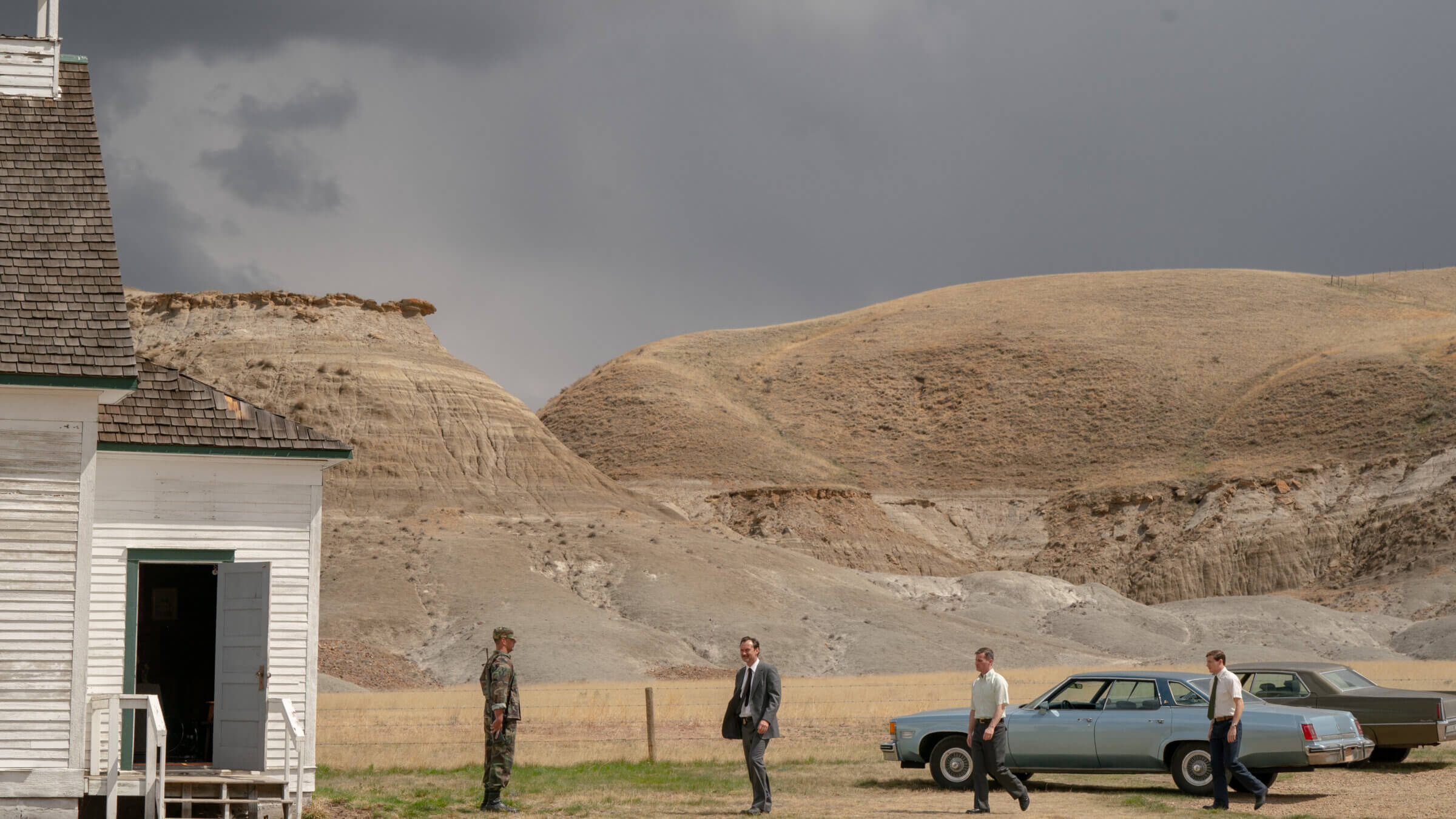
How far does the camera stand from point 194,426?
14.9 meters

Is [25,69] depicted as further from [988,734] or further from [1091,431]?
[1091,431]

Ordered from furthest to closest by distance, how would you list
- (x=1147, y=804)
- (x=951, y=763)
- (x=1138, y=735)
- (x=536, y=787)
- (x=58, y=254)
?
(x=951, y=763), (x=536, y=787), (x=1138, y=735), (x=1147, y=804), (x=58, y=254)

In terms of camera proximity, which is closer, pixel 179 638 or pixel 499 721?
pixel 499 721

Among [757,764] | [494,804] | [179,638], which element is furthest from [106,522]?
[757,764]

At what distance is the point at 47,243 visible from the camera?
13.6m

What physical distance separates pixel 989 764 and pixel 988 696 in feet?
2.23

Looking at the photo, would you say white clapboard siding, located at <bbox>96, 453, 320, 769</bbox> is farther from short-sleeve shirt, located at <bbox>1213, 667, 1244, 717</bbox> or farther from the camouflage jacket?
short-sleeve shirt, located at <bbox>1213, 667, 1244, 717</bbox>

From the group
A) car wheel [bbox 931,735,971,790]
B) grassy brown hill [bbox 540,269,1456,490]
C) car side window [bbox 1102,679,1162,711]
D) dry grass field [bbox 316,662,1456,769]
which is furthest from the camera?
grassy brown hill [bbox 540,269,1456,490]

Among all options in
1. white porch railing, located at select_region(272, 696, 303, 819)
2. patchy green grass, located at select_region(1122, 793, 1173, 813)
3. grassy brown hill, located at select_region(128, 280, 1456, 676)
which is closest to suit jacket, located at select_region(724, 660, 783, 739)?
white porch railing, located at select_region(272, 696, 303, 819)

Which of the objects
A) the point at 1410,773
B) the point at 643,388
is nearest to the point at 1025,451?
the point at 643,388

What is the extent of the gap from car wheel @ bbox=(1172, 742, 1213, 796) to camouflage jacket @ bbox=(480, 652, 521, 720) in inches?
292

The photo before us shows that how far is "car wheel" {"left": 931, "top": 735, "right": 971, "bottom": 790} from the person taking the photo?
16938 mm

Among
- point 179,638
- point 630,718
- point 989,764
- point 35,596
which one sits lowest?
point 630,718

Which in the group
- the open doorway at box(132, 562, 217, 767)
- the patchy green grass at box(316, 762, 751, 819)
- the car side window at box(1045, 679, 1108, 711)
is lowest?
the patchy green grass at box(316, 762, 751, 819)
